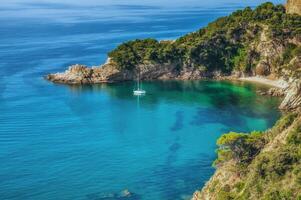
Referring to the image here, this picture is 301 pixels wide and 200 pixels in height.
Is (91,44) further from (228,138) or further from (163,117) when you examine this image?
(228,138)

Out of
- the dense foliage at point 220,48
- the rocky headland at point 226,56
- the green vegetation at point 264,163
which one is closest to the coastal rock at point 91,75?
the rocky headland at point 226,56

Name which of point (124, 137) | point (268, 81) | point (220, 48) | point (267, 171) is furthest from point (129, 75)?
point (267, 171)

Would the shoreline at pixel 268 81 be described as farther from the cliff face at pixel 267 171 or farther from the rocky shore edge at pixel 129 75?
the cliff face at pixel 267 171

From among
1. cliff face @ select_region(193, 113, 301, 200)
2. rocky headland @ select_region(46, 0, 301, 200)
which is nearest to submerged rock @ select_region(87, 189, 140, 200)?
cliff face @ select_region(193, 113, 301, 200)

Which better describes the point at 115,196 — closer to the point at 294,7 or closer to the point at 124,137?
the point at 124,137

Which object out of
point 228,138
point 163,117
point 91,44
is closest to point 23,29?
point 91,44

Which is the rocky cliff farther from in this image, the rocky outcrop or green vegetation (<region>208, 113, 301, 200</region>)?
green vegetation (<region>208, 113, 301, 200</region>)

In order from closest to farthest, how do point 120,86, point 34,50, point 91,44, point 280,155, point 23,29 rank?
point 280,155 < point 120,86 < point 34,50 < point 91,44 < point 23,29
